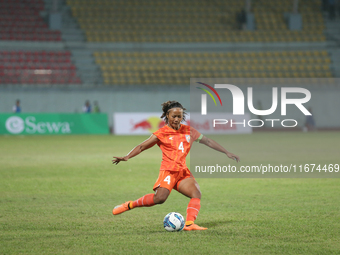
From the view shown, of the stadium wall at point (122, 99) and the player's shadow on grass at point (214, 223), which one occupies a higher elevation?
the player's shadow on grass at point (214, 223)

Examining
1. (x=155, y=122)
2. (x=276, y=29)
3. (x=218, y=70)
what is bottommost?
(x=155, y=122)

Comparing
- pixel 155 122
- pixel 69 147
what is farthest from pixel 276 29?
pixel 69 147

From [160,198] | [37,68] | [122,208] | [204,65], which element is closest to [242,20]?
[204,65]

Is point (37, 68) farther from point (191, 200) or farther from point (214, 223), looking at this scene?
point (191, 200)

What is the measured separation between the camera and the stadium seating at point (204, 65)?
36.0 metres

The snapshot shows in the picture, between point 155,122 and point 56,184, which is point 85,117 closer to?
point 155,122

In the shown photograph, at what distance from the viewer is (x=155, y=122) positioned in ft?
98.7

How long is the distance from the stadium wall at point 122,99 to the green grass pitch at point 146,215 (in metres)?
19.6

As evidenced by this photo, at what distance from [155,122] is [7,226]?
920 inches

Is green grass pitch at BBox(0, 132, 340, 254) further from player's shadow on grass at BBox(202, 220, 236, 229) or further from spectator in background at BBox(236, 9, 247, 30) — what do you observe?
spectator in background at BBox(236, 9, 247, 30)

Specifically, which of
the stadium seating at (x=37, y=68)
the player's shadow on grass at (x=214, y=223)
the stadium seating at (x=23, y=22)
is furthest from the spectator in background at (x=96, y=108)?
the player's shadow on grass at (x=214, y=223)

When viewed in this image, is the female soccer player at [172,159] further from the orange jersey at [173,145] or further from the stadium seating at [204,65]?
the stadium seating at [204,65]

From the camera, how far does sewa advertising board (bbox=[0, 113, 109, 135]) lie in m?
28.3

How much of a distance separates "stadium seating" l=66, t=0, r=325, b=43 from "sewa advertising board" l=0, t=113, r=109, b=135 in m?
10.0
